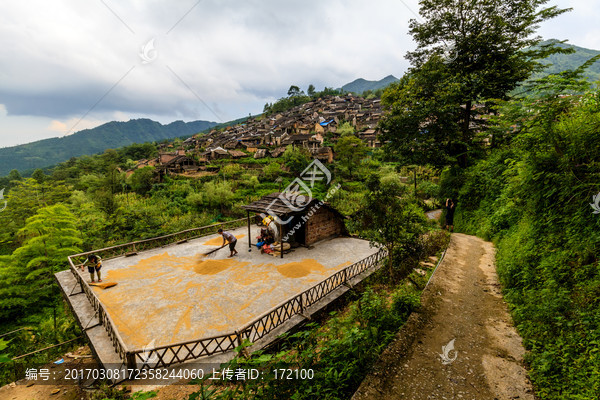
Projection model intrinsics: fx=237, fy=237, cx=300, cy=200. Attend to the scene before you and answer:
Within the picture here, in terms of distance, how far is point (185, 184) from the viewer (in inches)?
1628

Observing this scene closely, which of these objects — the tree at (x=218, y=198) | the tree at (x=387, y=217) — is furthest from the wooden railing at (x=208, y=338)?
the tree at (x=218, y=198)

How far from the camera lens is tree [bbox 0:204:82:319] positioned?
1270 cm

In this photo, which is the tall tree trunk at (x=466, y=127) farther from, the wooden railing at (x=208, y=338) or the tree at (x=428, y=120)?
the wooden railing at (x=208, y=338)

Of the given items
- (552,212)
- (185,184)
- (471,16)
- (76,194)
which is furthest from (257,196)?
(552,212)

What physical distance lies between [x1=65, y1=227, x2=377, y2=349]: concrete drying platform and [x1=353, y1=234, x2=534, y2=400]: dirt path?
14.9 ft

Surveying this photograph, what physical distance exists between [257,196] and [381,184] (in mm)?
33134

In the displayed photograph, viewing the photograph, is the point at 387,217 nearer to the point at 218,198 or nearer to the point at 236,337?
the point at 236,337

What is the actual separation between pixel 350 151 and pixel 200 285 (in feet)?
133

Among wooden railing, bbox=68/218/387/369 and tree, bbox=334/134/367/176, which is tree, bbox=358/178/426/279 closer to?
wooden railing, bbox=68/218/387/369

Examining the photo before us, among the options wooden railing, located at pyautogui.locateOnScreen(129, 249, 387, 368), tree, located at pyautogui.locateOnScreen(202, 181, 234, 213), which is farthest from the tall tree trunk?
tree, located at pyautogui.locateOnScreen(202, 181, 234, 213)

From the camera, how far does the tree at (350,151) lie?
45125 millimetres

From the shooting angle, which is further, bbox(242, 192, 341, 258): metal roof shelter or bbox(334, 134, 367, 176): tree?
bbox(334, 134, 367, 176): tree

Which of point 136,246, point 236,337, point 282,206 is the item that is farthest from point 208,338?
point 136,246

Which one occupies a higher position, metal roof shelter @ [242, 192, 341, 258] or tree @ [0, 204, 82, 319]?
metal roof shelter @ [242, 192, 341, 258]
